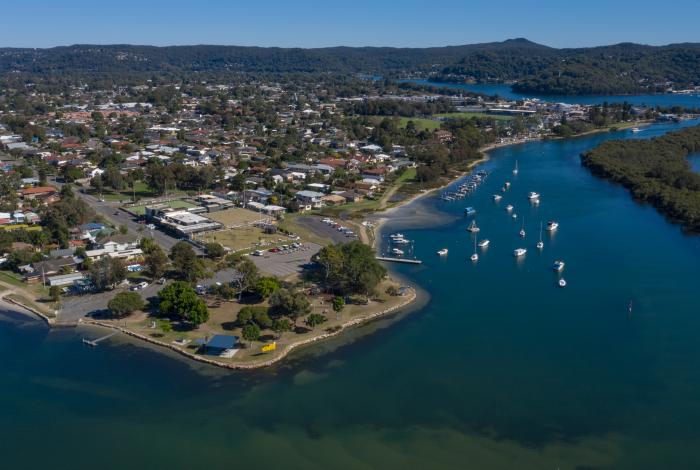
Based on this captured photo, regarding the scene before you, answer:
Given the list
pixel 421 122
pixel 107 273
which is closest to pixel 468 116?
pixel 421 122

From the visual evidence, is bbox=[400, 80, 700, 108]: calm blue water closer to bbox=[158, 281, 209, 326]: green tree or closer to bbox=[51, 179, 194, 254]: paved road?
bbox=[51, 179, 194, 254]: paved road

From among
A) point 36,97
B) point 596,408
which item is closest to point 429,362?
point 596,408

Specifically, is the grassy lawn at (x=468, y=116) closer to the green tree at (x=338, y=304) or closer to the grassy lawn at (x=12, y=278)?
the green tree at (x=338, y=304)

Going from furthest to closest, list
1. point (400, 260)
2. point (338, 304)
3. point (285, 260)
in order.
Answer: point (400, 260), point (285, 260), point (338, 304)

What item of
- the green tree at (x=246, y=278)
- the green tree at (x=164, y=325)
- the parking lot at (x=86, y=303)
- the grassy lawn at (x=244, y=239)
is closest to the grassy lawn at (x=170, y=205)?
the grassy lawn at (x=244, y=239)

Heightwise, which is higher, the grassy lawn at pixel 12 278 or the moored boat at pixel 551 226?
the moored boat at pixel 551 226

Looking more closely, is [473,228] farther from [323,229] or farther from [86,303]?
[86,303]

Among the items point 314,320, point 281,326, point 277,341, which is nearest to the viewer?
point 277,341
